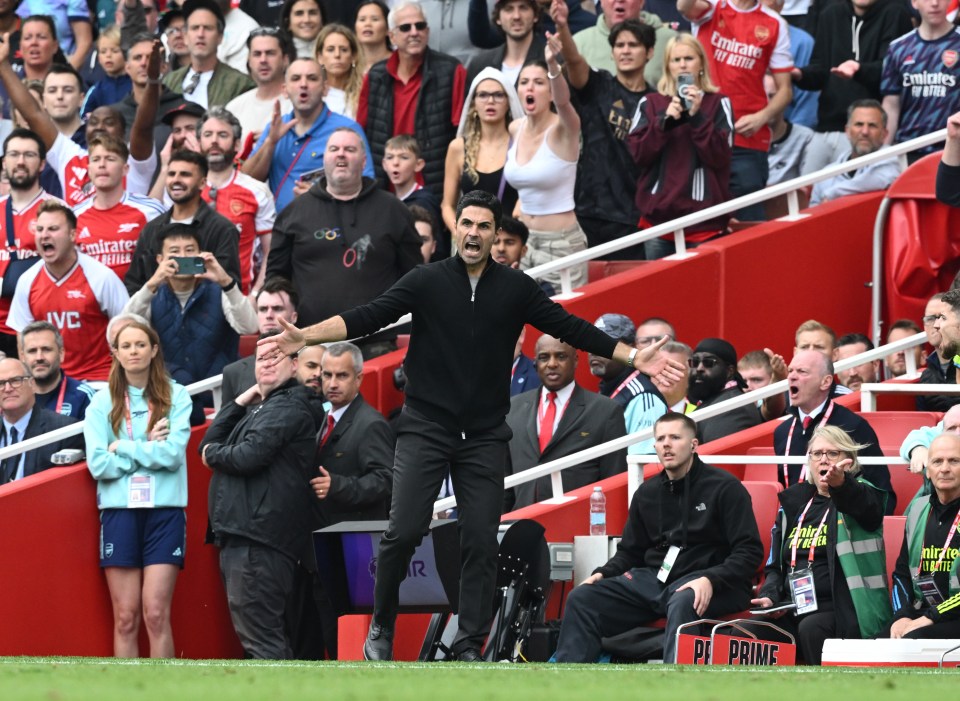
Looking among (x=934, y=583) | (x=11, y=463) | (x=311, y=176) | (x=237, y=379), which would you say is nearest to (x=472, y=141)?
(x=311, y=176)

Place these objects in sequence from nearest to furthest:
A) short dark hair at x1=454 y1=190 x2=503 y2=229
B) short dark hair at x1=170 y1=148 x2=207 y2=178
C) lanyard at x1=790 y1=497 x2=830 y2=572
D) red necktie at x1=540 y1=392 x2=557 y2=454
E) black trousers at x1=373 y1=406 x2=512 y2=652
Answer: black trousers at x1=373 y1=406 x2=512 y2=652
short dark hair at x1=454 y1=190 x2=503 y2=229
lanyard at x1=790 y1=497 x2=830 y2=572
red necktie at x1=540 y1=392 x2=557 y2=454
short dark hair at x1=170 y1=148 x2=207 y2=178

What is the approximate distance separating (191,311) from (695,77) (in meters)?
3.91

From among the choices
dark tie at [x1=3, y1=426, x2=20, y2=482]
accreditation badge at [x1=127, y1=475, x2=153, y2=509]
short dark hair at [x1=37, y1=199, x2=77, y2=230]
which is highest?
short dark hair at [x1=37, y1=199, x2=77, y2=230]

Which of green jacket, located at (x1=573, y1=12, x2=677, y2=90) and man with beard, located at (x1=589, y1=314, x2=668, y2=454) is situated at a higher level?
green jacket, located at (x1=573, y1=12, x2=677, y2=90)

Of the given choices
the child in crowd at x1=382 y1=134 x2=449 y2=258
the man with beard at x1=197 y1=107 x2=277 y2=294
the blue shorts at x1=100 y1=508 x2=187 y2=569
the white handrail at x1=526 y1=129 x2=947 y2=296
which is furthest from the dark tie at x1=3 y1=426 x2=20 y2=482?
the white handrail at x1=526 y1=129 x2=947 y2=296

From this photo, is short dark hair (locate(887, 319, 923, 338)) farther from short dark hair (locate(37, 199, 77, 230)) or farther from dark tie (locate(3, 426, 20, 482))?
dark tie (locate(3, 426, 20, 482))

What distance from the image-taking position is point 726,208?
538 inches

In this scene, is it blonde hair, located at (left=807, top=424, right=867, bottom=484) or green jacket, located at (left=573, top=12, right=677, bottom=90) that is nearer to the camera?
blonde hair, located at (left=807, top=424, right=867, bottom=484)

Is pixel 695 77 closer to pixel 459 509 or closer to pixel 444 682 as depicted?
pixel 459 509

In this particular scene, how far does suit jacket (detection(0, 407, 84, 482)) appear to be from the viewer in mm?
12016

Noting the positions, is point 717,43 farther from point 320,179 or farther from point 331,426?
point 331,426

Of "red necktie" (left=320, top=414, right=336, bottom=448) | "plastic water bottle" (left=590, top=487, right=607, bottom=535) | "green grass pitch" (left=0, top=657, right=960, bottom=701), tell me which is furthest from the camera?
"red necktie" (left=320, top=414, right=336, bottom=448)

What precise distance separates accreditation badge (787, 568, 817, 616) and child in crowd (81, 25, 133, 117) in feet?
30.0

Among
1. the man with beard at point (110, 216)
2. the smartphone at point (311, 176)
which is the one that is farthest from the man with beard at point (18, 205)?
the smartphone at point (311, 176)
